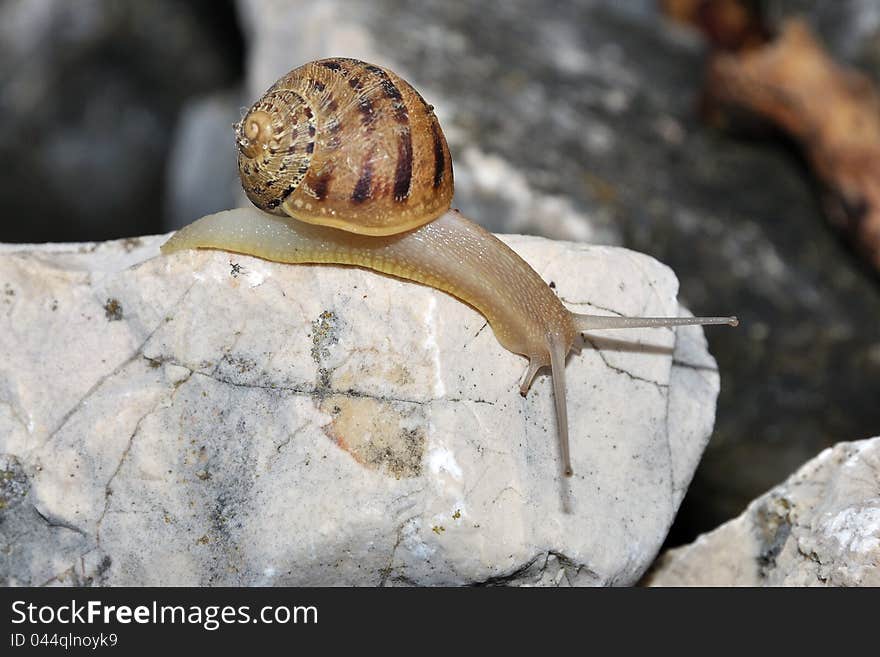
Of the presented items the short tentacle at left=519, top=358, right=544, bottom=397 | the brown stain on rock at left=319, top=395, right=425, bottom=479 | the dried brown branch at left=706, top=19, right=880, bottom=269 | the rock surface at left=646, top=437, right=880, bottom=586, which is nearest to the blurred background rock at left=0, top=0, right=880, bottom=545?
the dried brown branch at left=706, top=19, right=880, bottom=269

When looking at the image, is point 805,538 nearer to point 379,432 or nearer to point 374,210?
point 379,432

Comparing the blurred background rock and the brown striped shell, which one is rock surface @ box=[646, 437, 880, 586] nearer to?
the blurred background rock

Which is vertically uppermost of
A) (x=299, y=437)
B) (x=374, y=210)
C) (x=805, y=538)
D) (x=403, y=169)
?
(x=403, y=169)

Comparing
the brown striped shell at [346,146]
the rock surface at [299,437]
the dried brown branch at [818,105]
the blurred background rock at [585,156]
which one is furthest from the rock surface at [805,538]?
the dried brown branch at [818,105]

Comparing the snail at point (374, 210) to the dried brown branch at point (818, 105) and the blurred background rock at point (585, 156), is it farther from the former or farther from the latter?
the dried brown branch at point (818, 105)

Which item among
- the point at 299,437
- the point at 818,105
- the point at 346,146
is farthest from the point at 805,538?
the point at 818,105

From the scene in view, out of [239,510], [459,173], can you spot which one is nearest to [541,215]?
[459,173]
